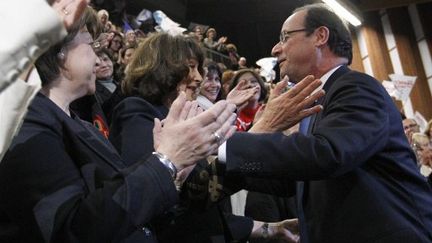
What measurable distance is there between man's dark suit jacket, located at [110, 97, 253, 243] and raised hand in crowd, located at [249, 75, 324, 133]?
25cm

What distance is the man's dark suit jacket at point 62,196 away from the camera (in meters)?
0.98

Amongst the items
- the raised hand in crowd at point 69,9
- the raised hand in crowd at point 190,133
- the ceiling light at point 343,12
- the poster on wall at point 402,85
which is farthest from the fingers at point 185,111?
the poster on wall at point 402,85

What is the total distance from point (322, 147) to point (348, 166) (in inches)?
3.8

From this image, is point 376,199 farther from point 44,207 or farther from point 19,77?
point 19,77

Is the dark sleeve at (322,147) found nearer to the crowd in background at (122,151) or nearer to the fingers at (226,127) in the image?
the crowd in background at (122,151)

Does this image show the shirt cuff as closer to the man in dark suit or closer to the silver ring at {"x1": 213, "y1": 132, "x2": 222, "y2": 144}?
the man in dark suit

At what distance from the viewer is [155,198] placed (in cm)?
103

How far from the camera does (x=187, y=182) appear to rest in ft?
5.32

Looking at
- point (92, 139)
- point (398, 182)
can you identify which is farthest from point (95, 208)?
point (398, 182)

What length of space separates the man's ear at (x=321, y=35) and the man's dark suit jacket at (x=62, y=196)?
1114 mm

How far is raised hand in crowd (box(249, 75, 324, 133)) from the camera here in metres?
1.58

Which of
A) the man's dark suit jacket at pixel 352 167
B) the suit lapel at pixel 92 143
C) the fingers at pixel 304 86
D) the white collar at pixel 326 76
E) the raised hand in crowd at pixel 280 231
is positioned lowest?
the raised hand in crowd at pixel 280 231

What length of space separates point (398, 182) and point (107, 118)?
5.25ft

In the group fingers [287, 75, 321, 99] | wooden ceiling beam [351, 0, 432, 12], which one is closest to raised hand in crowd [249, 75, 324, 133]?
fingers [287, 75, 321, 99]
